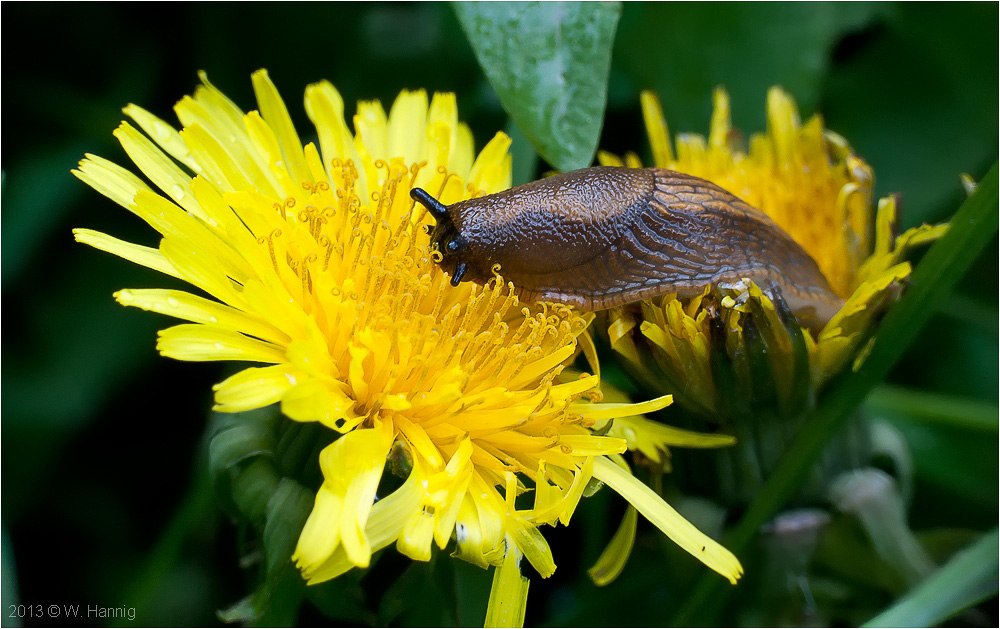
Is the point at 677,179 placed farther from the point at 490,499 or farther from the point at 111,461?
the point at 111,461

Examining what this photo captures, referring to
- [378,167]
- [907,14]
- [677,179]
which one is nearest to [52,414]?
[378,167]

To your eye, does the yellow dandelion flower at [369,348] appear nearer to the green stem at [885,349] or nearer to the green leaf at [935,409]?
the green stem at [885,349]

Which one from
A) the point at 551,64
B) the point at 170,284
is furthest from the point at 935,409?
the point at 170,284

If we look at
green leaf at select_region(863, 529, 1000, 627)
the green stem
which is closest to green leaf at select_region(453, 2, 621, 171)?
the green stem

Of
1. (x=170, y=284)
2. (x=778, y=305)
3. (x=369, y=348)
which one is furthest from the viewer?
(x=170, y=284)

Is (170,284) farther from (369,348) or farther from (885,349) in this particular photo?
(885,349)

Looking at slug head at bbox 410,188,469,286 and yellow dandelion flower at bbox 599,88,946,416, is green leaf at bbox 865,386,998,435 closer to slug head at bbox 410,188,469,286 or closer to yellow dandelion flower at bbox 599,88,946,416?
yellow dandelion flower at bbox 599,88,946,416

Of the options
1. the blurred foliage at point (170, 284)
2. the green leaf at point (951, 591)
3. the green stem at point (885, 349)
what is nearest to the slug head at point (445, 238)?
the blurred foliage at point (170, 284)
